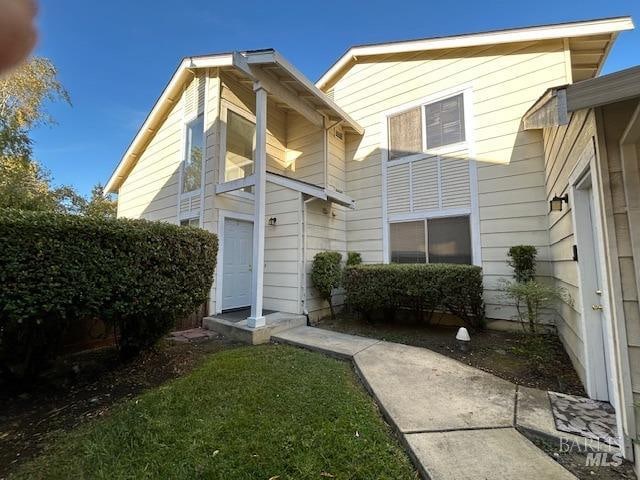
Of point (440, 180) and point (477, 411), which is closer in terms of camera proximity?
point (477, 411)

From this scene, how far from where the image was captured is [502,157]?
5922 millimetres

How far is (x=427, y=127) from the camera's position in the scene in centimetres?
691

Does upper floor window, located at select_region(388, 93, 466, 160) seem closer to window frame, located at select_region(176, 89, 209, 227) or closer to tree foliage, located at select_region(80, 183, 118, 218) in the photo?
window frame, located at select_region(176, 89, 209, 227)

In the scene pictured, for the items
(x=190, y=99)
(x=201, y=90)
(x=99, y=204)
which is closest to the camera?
(x=201, y=90)

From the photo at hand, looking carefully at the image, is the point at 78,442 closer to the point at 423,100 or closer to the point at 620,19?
the point at 423,100

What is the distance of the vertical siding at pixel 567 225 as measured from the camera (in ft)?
9.90

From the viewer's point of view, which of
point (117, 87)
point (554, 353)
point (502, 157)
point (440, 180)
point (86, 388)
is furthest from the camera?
point (117, 87)

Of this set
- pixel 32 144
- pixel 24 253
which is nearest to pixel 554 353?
pixel 24 253

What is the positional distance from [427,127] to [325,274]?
Answer: 164 inches

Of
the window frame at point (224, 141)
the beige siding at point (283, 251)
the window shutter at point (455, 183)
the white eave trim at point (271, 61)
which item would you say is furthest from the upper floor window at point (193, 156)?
the window shutter at point (455, 183)

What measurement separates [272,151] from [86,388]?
6.56 metres

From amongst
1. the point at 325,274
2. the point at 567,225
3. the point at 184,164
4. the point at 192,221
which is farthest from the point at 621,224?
the point at 184,164

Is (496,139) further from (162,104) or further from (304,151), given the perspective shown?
(162,104)

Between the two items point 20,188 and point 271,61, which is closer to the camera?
point 271,61
